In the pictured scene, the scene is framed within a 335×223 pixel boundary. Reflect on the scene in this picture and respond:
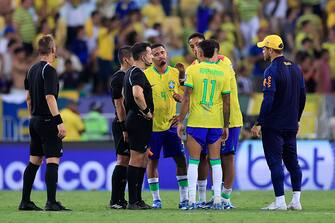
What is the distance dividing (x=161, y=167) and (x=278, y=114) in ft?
23.9

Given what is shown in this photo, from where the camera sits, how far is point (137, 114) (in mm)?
15867

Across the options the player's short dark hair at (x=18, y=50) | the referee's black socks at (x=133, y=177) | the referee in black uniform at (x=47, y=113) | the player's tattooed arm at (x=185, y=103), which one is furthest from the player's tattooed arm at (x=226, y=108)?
the player's short dark hair at (x=18, y=50)

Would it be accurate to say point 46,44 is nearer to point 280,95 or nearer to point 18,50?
point 280,95

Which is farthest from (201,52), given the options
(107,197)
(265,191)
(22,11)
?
(22,11)

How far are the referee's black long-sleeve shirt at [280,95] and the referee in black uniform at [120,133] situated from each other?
205 centimetres

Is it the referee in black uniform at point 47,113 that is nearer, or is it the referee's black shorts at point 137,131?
the referee in black uniform at point 47,113

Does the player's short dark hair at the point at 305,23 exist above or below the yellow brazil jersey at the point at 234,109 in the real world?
above

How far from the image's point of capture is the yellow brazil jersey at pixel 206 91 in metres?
15.7

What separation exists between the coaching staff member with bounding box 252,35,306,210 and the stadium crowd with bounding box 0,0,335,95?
394 inches

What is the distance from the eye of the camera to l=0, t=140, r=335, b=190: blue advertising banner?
22531mm

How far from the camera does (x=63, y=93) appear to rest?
25672 mm

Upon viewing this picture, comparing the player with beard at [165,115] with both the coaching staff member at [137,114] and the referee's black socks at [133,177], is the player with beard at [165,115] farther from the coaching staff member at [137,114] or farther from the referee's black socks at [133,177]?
the referee's black socks at [133,177]

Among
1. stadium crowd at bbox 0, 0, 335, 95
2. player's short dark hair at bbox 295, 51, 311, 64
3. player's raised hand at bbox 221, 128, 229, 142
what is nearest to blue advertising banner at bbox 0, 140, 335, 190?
stadium crowd at bbox 0, 0, 335, 95

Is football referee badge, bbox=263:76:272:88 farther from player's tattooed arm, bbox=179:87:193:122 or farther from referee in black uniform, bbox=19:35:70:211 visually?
referee in black uniform, bbox=19:35:70:211
